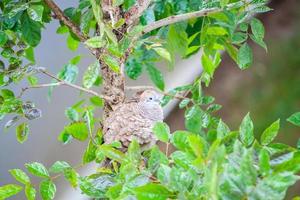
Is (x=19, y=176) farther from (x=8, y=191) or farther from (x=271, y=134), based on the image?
(x=271, y=134)

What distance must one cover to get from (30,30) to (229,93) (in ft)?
3.61

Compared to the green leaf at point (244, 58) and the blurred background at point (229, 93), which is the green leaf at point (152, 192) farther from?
the blurred background at point (229, 93)

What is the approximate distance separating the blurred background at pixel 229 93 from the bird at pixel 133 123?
84 cm

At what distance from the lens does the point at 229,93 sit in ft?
5.76

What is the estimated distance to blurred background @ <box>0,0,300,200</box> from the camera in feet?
5.10

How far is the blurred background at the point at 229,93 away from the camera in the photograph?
156 cm

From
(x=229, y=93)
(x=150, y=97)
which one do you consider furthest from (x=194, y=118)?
(x=229, y=93)

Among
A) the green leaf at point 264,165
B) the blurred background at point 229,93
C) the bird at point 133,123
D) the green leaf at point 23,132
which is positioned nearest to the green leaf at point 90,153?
the bird at point 133,123

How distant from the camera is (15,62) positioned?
76cm

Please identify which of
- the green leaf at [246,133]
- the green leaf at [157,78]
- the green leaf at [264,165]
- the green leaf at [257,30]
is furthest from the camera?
the green leaf at [157,78]

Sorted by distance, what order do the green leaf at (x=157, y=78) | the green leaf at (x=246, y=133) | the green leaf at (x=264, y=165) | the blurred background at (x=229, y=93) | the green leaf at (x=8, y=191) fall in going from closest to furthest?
1. the green leaf at (x=264, y=165)
2. the green leaf at (x=246, y=133)
3. the green leaf at (x=8, y=191)
4. the green leaf at (x=157, y=78)
5. the blurred background at (x=229, y=93)

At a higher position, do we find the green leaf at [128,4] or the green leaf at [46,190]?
the green leaf at [128,4]

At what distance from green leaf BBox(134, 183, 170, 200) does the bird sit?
0.28 meters

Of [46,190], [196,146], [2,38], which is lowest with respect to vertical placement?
[46,190]
